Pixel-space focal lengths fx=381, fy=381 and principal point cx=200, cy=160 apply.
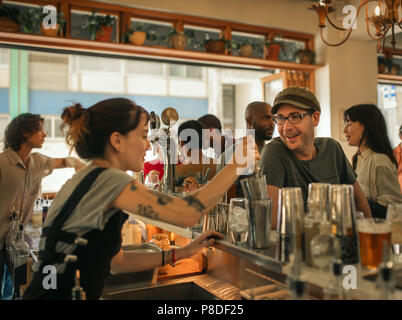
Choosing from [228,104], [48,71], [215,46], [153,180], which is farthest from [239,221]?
[228,104]

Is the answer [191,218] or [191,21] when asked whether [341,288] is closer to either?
[191,218]

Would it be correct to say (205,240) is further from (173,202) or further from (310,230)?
(310,230)

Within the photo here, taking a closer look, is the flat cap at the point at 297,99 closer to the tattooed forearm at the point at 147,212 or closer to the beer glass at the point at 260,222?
the beer glass at the point at 260,222

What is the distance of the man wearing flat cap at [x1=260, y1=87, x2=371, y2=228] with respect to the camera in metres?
1.86

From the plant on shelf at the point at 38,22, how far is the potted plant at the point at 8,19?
0.28ft

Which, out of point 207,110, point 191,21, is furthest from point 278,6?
point 207,110

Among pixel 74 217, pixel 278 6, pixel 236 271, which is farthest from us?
pixel 278 6

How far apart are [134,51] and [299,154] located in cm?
304

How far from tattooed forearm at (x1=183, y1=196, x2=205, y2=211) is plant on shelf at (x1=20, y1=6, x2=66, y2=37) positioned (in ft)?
11.2

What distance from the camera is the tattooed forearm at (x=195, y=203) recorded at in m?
1.24

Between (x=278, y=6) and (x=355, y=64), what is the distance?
53.7 inches

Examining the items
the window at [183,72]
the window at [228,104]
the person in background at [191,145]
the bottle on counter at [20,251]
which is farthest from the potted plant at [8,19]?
the window at [228,104]

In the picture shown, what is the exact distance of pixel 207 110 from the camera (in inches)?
328

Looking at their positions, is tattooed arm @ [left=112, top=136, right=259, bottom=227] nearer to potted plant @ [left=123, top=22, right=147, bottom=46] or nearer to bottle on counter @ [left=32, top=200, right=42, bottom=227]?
bottle on counter @ [left=32, top=200, right=42, bottom=227]
